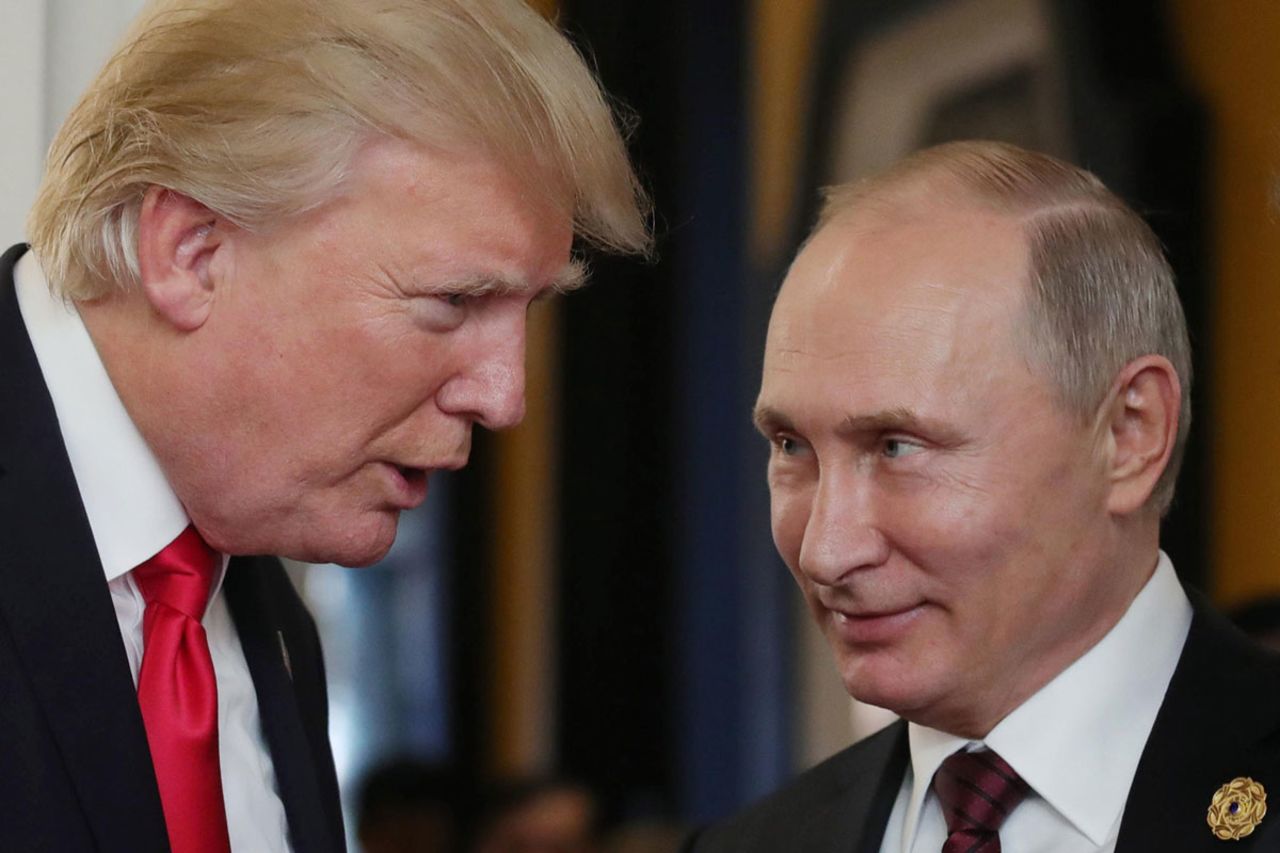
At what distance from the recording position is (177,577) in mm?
1936

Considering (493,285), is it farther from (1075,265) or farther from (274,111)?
(1075,265)

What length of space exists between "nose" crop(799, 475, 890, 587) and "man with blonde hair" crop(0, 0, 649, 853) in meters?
0.43

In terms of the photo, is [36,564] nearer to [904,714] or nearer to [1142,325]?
[904,714]

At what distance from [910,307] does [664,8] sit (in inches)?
105

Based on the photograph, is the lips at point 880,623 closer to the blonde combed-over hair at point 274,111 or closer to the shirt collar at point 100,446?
the blonde combed-over hair at point 274,111

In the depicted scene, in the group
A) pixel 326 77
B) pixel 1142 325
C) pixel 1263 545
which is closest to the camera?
pixel 326 77

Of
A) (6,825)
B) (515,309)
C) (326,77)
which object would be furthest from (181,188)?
(6,825)

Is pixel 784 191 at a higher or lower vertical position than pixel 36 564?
higher

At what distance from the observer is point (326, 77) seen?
1890 mm

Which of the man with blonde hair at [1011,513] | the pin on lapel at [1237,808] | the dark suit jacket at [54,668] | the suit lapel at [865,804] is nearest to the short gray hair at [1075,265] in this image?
the man with blonde hair at [1011,513]

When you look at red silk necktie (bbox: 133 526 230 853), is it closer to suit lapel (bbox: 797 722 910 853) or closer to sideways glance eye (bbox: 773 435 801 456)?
sideways glance eye (bbox: 773 435 801 456)

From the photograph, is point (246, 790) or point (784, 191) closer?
point (246, 790)

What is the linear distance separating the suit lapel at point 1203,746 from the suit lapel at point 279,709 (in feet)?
3.31

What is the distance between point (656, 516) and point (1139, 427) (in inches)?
98.5
